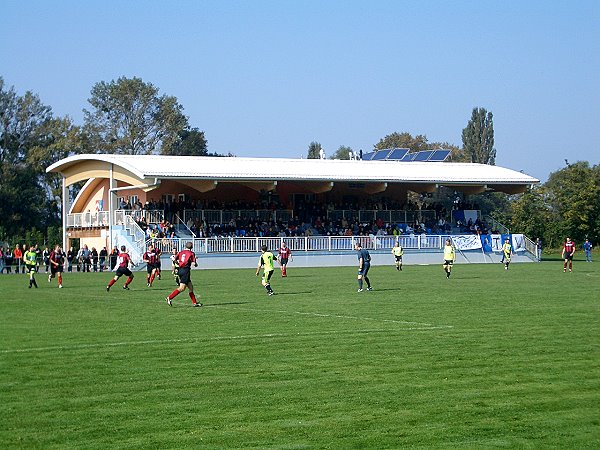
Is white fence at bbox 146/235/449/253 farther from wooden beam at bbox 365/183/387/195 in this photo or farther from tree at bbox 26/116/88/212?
tree at bbox 26/116/88/212

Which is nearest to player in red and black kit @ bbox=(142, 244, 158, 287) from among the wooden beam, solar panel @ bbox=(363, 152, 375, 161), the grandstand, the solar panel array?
the grandstand

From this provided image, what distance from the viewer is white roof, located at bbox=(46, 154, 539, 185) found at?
5578 cm

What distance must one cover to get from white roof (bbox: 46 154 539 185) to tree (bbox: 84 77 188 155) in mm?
29812

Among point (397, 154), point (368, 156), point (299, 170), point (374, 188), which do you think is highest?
point (368, 156)

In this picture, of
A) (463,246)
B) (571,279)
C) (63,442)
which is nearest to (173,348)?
(63,442)

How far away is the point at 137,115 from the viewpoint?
9581 cm

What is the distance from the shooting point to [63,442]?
30.8 feet

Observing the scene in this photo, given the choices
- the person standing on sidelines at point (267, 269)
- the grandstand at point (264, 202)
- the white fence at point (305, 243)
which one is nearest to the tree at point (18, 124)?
the grandstand at point (264, 202)

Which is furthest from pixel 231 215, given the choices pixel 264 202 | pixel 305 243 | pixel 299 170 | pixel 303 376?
pixel 303 376

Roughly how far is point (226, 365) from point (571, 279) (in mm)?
26061

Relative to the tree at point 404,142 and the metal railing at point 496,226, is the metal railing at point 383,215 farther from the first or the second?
the tree at point 404,142

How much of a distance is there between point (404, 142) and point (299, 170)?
5108 centimetres

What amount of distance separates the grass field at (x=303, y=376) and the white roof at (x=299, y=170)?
3125cm

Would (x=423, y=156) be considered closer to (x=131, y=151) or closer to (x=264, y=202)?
(x=264, y=202)
